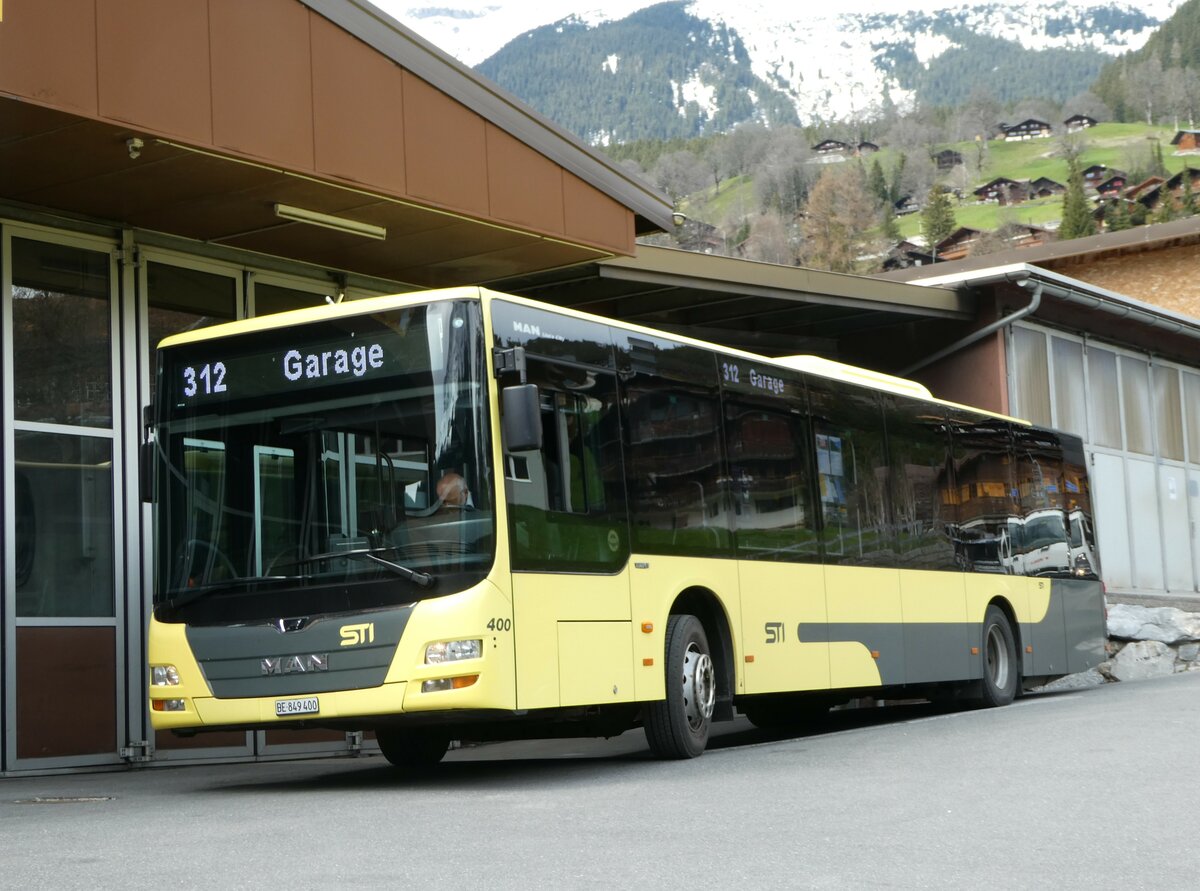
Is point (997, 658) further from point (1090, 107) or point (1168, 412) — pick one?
point (1090, 107)

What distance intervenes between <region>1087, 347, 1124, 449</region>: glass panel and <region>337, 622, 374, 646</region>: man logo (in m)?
18.9

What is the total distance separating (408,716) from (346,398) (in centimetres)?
188

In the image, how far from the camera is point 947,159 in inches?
7160

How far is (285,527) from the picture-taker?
9438 millimetres

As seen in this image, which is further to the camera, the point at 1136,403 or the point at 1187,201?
the point at 1187,201

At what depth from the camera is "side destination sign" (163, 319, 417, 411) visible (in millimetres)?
9336

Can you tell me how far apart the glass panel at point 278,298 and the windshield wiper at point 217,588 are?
524 cm

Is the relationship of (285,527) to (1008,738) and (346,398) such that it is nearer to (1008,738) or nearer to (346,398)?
(346,398)

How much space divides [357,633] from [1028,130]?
195723 mm

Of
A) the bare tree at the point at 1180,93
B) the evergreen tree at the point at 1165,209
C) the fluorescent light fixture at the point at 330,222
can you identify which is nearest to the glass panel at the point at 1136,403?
the fluorescent light fixture at the point at 330,222

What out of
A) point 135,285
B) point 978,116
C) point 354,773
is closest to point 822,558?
point 354,773

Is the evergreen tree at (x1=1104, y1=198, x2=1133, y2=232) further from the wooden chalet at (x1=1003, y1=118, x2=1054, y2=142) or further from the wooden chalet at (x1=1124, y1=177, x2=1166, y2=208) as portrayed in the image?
the wooden chalet at (x1=1003, y1=118, x2=1054, y2=142)

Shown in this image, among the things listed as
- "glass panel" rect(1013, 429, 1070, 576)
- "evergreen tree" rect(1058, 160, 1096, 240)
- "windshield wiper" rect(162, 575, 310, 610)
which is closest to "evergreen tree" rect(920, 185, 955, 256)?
"evergreen tree" rect(1058, 160, 1096, 240)

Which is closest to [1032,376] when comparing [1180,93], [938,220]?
[938,220]
